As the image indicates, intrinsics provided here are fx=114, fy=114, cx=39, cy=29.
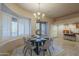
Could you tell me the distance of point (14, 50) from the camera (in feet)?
Result: 9.33

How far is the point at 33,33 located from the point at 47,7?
76 centimetres

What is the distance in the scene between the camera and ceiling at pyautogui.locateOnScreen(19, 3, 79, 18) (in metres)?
2.75

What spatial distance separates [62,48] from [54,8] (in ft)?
3.68

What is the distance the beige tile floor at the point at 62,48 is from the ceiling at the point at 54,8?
72 cm

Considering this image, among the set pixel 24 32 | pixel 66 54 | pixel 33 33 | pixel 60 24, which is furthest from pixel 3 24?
pixel 66 54

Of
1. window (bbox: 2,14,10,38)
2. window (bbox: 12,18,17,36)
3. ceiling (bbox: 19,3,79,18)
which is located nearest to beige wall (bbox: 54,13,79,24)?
ceiling (bbox: 19,3,79,18)

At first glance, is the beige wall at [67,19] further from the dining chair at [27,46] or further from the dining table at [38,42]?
the dining chair at [27,46]

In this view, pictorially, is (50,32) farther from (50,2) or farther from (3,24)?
(3,24)

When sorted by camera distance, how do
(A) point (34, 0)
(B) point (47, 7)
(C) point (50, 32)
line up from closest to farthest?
(A) point (34, 0) → (B) point (47, 7) → (C) point (50, 32)

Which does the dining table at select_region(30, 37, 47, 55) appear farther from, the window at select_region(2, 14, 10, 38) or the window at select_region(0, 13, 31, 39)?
the window at select_region(2, 14, 10, 38)

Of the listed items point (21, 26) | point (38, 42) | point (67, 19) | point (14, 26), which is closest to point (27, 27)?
point (21, 26)

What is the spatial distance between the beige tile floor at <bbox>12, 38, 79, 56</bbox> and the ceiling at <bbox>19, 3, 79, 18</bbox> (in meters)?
0.72

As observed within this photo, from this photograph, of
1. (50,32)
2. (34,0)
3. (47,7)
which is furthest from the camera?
(50,32)

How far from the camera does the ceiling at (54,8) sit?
2.75 meters
